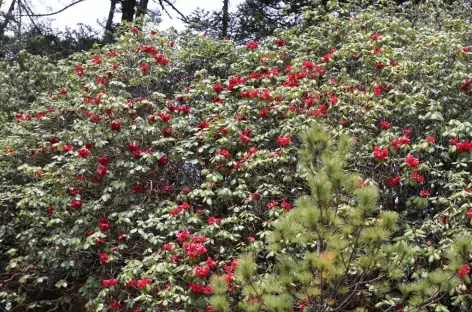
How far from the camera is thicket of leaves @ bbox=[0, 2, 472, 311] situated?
10.3 ft

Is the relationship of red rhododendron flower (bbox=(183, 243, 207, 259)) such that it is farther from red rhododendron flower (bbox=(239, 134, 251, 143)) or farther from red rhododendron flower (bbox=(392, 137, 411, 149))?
red rhododendron flower (bbox=(392, 137, 411, 149))

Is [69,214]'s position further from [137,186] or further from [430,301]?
[430,301]

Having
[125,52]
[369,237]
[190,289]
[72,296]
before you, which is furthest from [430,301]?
[125,52]

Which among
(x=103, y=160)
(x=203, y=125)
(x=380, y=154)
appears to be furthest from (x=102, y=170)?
(x=380, y=154)

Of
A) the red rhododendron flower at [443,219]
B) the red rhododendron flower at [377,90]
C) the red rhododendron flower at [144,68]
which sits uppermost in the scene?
the red rhododendron flower at [144,68]

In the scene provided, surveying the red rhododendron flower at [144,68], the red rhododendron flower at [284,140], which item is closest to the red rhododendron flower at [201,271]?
the red rhododendron flower at [284,140]

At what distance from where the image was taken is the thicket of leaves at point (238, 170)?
3.15 meters

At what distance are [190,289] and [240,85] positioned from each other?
2215 mm

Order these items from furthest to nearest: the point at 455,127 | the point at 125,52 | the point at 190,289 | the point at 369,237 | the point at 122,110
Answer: the point at 125,52
the point at 122,110
the point at 455,127
the point at 190,289
the point at 369,237

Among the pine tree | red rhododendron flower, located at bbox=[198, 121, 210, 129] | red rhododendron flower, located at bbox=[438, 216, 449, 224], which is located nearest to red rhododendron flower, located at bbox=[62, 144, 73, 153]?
red rhododendron flower, located at bbox=[198, 121, 210, 129]

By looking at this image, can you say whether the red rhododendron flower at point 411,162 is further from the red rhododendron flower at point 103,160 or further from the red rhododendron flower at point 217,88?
the red rhododendron flower at point 103,160

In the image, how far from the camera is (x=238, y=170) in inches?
163

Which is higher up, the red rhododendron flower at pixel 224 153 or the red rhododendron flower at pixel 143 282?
the red rhododendron flower at pixel 224 153

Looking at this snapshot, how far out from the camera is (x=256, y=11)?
11883 millimetres
